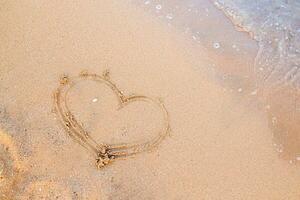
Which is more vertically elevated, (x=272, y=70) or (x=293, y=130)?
(x=272, y=70)

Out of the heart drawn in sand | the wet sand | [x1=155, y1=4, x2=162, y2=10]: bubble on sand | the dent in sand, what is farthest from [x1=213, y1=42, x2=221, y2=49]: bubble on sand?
the dent in sand

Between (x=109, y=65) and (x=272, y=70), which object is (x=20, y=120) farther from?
(x=272, y=70)

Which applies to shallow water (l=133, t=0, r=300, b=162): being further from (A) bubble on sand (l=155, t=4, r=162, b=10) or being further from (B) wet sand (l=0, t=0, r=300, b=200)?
(B) wet sand (l=0, t=0, r=300, b=200)

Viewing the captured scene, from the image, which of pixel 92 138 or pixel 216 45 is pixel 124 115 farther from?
pixel 216 45

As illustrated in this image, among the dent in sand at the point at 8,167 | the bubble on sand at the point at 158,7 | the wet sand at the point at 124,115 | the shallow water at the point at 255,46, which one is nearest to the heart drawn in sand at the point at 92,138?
the wet sand at the point at 124,115

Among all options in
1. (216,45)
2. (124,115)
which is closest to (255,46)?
(216,45)

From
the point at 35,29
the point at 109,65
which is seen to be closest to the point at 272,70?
the point at 109,65
